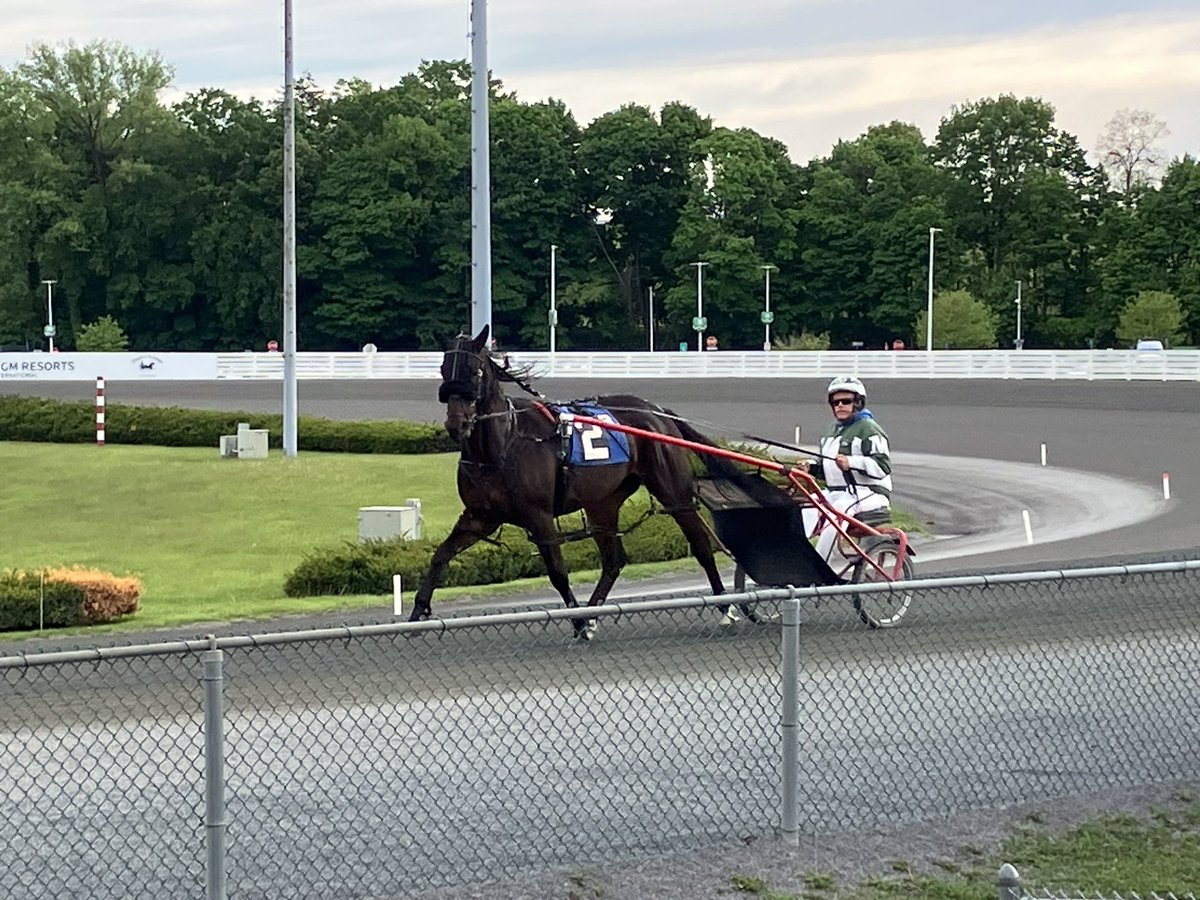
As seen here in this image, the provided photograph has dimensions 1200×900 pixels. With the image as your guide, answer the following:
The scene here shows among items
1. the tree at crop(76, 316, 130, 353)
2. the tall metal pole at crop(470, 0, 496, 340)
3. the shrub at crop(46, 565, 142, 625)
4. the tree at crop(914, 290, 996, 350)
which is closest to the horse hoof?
the shrub at crop(46, 565, 142, 625)

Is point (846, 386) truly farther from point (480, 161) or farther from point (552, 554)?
point (480, 161)

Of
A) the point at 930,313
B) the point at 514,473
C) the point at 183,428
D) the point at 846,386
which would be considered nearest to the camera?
the point at 514,473

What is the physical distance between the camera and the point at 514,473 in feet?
39.0

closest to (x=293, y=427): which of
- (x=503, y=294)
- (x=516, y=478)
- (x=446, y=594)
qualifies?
(x=446, y=594)

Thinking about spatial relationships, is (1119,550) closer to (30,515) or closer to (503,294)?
(30,515)

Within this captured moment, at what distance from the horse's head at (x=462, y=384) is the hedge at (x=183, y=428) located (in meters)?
19.9

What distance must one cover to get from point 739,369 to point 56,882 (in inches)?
1894

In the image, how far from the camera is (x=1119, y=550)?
60.8 ft

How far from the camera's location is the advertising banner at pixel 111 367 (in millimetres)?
54375

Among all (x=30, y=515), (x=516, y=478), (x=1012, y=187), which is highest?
(x=1012, y=187)

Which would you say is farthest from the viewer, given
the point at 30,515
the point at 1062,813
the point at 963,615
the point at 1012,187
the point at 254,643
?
the point at 1012,187

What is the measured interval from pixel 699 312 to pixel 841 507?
76.2m

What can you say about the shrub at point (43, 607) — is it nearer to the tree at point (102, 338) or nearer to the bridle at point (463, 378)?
the bridle at point (463, 378)

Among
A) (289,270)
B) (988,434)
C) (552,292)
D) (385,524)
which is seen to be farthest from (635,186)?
(385,524)
